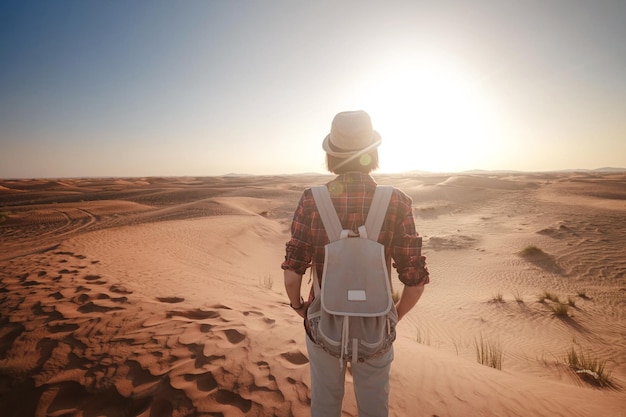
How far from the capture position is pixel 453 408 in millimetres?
2756

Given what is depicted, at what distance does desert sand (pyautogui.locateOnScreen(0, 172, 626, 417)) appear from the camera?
2709mm

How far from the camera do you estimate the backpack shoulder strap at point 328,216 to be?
147cm

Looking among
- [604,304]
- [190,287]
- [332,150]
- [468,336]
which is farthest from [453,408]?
[604,304]

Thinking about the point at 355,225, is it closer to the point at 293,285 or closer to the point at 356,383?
the point at 293,285

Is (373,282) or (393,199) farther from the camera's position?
(393,199)

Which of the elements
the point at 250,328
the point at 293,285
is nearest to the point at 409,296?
the point at 293,285

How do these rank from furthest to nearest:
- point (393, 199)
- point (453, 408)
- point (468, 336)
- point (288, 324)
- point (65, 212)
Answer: point (65, 212)
point (468, 336)
point (288, 324)
point (453, 408)
point (393, 199)

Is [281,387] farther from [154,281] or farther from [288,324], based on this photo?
[154,281]

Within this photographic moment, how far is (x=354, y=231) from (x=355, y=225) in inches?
2.4

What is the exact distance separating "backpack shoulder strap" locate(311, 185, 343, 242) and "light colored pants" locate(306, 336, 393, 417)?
27.1 inches

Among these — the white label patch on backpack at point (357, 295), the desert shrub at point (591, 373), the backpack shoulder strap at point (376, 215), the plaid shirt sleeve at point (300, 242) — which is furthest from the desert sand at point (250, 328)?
the backpack shoulder strap at point (376, 215)

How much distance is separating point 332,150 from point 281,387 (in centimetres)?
264

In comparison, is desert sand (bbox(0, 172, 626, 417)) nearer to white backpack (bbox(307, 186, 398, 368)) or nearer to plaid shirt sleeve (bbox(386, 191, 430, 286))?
white backpack (bbox(307, 186, 398, 368))

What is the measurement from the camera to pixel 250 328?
4.05m
